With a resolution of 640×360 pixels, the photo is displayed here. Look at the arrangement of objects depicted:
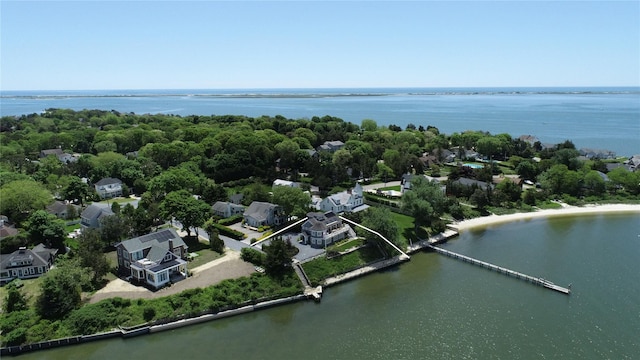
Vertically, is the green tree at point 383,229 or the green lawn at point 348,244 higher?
the green tree at point 383,229

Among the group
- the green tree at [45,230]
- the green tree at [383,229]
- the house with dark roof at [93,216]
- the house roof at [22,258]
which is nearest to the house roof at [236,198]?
the house with dark roof at [93,216]

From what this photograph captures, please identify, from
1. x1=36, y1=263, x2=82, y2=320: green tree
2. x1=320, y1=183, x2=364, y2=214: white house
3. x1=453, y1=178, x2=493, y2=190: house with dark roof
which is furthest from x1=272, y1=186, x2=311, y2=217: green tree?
x1=453, y1=178, x2=493, y2=190: house with dark roof

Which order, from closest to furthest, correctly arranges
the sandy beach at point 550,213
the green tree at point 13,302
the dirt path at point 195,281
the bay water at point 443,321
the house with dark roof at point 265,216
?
the bay water at point 443,321
the green tree at point 13,302
the dirt path at point 195,281
the house with dark roof at point 265,216
the sandy beach at point 550,213

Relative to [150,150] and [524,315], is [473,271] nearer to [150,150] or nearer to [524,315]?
[524,315]

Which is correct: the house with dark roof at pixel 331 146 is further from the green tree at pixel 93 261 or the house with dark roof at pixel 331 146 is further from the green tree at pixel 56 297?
the green tree at pixel 56 297

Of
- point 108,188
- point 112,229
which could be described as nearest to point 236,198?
point 112,229
